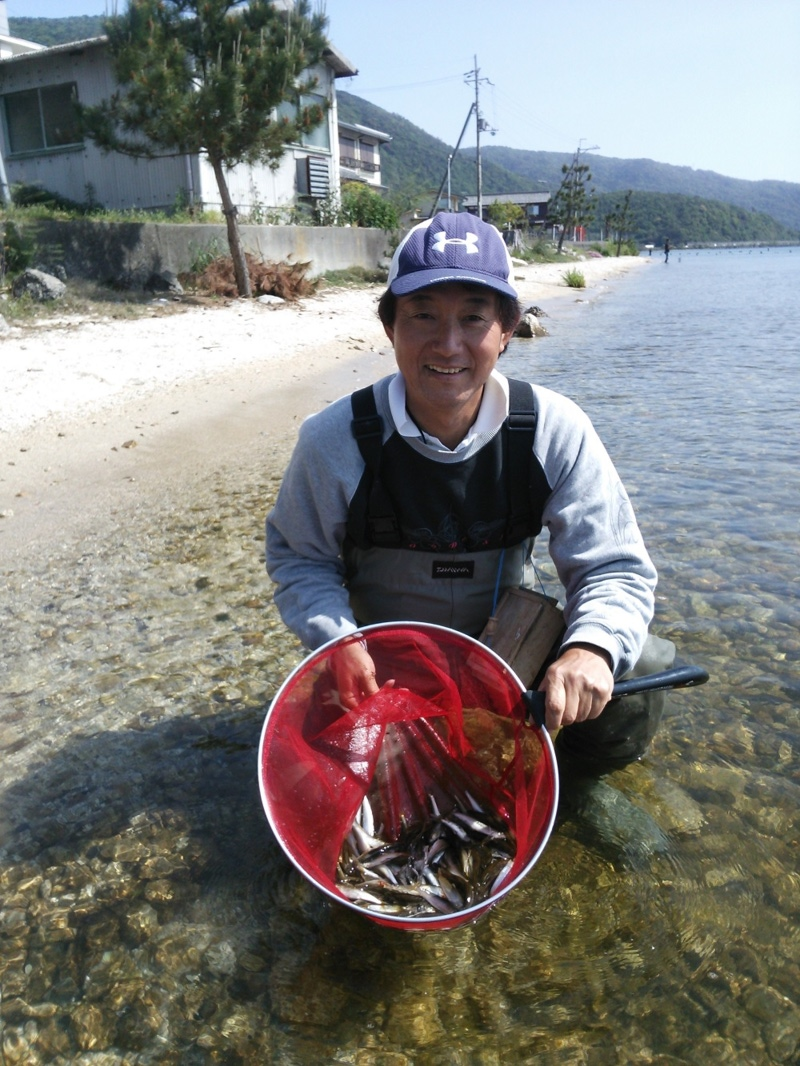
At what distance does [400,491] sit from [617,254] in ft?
329

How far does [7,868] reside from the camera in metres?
2.88

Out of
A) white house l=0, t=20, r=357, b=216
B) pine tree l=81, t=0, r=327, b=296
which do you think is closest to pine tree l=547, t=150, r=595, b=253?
white house l=0, t=20, r=357, b=216

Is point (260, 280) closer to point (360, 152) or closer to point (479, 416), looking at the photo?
point (479, 416)

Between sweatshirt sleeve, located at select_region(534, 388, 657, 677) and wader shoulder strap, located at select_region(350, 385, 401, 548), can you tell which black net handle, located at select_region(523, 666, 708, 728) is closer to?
sweatshirt sleeve, located at select_region(534, 388, 657, 677)

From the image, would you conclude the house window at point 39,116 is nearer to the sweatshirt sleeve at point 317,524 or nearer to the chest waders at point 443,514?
the sweatshirt sleeve at point 317,524

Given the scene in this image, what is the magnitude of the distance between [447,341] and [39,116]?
25885mm

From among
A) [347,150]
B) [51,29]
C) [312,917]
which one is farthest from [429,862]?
[51,29]

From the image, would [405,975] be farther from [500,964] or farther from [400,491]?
[400,491]

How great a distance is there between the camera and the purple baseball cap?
2.43 metres

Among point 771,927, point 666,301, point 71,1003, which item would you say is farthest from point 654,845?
point 666,301

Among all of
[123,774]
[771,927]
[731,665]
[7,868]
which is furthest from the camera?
[731,665]

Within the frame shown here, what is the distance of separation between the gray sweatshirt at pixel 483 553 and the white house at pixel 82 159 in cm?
2100

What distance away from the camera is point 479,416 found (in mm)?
2701

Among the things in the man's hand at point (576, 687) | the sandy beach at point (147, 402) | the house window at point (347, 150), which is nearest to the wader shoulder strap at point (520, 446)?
the man's hand at point (576, 687)
